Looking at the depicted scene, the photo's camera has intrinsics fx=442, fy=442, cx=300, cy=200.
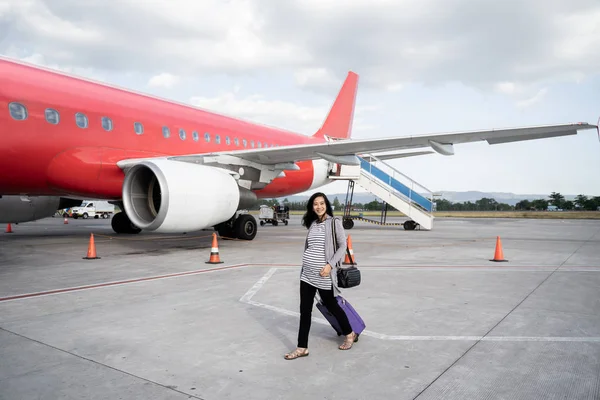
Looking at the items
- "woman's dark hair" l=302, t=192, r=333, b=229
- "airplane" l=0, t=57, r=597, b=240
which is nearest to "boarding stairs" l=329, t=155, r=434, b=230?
"airplane" l=0, t=57, r=597, b=240

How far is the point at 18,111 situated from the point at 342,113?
1478 centimetres

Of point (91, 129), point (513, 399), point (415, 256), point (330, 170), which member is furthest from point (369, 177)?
point (513, 399)

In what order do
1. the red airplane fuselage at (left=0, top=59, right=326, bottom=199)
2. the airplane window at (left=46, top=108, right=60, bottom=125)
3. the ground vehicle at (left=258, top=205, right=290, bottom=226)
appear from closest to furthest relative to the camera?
the red airplane fuselage at (left=0, top=59, right=326, bottom=199)
the airplane window at (left=46, top=108, right=60, bottom=125)
the ground vehicle at (left=258, top=205, right=290, bottom=226)

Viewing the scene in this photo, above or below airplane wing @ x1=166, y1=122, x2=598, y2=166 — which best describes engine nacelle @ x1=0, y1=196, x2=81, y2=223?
below

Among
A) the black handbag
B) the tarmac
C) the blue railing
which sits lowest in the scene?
the tarmac

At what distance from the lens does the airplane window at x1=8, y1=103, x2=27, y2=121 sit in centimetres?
845

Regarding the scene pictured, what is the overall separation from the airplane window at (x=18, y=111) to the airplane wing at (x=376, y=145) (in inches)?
122

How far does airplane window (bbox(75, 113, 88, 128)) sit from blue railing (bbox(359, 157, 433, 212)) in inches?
533

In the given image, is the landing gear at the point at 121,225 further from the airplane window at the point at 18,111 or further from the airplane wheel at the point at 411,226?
the airplane wheel at the point at 411,226

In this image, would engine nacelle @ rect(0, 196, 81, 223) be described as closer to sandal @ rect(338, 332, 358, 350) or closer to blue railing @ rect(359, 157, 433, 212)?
sandal @ rect(338, 332, 358, 350)

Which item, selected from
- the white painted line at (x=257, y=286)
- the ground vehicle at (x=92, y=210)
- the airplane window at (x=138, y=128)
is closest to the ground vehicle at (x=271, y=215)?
the airplane window at (x=138, y=128)

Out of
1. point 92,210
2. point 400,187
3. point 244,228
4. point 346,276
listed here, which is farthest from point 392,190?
point 92,210

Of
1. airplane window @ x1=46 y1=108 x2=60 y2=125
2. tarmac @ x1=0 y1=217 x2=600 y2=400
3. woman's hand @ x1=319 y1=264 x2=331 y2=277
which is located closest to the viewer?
tarmac @ x1=0 y1=217 x2=600 y2=400

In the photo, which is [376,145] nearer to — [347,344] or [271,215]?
[347,344]
